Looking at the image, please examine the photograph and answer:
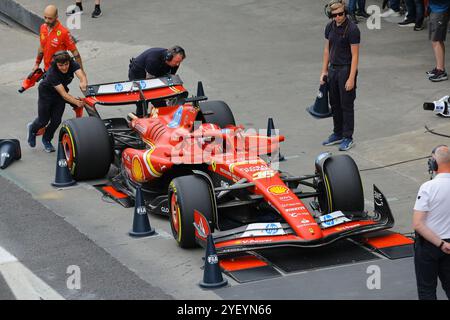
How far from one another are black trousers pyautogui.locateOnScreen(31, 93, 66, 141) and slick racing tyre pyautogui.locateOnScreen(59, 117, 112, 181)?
1.19 m

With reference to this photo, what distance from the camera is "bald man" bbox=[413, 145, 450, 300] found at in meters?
8.66

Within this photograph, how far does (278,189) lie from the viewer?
11086mm

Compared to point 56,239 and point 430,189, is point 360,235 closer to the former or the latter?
point 430,189

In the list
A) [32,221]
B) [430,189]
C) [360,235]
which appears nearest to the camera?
[430,189]

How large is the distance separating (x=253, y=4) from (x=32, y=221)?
37.1ft

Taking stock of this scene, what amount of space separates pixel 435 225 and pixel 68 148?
6283mm

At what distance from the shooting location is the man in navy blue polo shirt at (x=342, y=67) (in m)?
14.0

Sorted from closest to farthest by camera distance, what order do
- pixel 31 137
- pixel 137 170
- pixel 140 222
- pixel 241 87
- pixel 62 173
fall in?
pixel 140 222 → pixel 137 170 → pixel 62 173 → pixel 31 137 → pixel 241 87

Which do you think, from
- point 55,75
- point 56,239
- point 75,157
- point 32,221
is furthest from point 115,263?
point 55,75

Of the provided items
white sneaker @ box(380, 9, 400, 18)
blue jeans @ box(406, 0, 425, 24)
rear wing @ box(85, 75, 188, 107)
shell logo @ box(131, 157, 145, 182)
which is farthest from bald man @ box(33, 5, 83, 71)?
white sneaker @ box(380, 9, 400, 18)

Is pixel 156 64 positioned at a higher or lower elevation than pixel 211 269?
higher

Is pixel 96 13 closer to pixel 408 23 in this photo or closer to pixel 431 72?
pixel 408 23

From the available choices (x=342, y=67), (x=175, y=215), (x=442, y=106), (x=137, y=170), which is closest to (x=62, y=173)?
(x=137, y=170)
